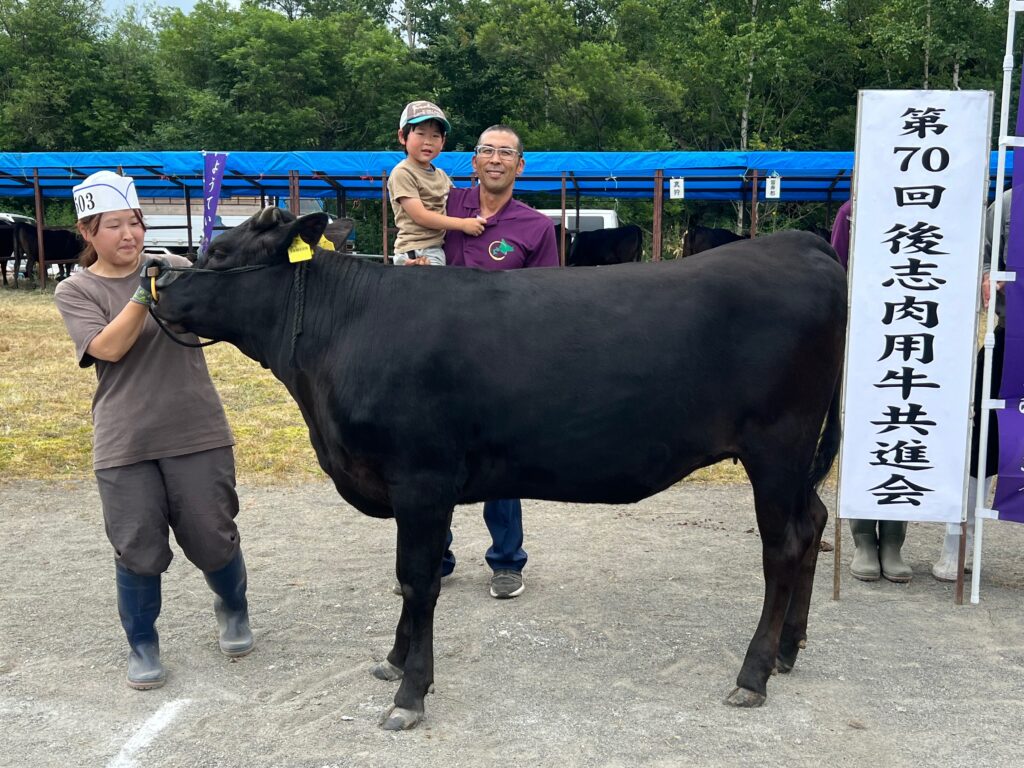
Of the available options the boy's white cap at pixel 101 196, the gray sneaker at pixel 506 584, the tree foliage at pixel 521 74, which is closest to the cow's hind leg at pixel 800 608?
the gray sneaker at pixel 506 584

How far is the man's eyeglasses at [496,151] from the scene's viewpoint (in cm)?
448

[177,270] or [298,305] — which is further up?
[177,270]

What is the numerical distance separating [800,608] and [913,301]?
1.63 m

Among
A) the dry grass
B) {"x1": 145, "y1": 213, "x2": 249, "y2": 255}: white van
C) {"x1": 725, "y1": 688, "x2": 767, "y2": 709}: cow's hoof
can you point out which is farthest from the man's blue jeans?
{"x1": 145, "y1": 213, "x2": 249, "y2": 255}: white van

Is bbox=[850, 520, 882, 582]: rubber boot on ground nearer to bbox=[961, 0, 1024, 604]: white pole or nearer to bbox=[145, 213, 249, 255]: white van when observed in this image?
bbox=[961, 0, 1024, 604]: white pole

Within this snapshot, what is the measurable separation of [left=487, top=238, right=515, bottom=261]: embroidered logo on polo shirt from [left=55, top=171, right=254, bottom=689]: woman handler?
1.48 m

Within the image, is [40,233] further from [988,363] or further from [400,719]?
[988,363]

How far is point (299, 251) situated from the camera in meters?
3.71

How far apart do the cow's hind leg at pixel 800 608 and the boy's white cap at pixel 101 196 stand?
9.98 ft

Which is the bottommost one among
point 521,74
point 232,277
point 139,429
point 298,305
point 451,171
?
point 139,429

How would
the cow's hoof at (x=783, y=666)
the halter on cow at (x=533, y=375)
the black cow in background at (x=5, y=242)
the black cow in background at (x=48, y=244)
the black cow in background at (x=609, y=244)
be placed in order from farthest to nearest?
the black cow in background at (x=5, y=242), the black cow in background at (x=48, y=244), the black cow in background at (x=609, y=244), the cow's hoof at (x=783, y=666), the halter on cow at (x=533, y=375)

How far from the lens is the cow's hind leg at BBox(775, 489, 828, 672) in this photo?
3920 mm

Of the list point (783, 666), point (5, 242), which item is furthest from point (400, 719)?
point (5, 242)

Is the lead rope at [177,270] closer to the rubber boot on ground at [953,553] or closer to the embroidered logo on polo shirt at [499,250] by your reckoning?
the embroidered logo on polo shirt at [499,250]
